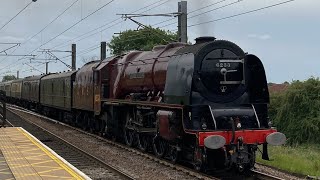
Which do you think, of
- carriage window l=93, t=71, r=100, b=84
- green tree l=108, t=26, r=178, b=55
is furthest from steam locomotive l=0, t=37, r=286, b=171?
green tree l=108, t=26, r=178, b=55

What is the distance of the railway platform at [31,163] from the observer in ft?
29.3

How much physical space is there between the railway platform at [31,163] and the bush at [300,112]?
42.6 feet

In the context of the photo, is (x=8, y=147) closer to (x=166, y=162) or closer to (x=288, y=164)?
(x=166, y=162)

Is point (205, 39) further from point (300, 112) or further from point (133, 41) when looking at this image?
point (133, 41)

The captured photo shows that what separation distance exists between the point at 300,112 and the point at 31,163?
15704 millimetres

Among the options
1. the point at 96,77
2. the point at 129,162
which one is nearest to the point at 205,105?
the point at 129,162

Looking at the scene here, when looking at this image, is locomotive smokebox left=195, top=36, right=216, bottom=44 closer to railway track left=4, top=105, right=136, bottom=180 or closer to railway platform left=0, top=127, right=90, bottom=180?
railway track left=4, top=105, right=136, bottom=180

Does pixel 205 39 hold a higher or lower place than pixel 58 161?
higher

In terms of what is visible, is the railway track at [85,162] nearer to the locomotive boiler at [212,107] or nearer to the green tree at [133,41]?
the locomotive boiler at [212,107]

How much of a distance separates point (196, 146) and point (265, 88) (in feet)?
7.52

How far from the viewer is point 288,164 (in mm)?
11836

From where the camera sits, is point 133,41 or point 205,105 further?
point 133,41

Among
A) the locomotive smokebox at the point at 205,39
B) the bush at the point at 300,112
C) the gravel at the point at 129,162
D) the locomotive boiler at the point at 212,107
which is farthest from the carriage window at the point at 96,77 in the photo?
the bush at the point at 300,112

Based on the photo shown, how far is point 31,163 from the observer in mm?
10414
